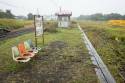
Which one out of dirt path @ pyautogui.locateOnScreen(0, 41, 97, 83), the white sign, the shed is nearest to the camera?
dirt path @ pyautogui.locateOnScreen(0, 41, 97, 83)

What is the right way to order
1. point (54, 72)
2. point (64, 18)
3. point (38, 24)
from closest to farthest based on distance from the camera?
point (54, 72)
point (38, 24)
point (64, 18)

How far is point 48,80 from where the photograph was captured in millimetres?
7496

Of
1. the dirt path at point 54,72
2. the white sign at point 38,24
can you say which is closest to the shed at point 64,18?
the white sign at point 38,24

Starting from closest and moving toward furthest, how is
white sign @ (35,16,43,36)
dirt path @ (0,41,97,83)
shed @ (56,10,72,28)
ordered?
dirt path @ (0,41,97,83), white sign @ (35,16,43,36), shed @ (56,10,72,28)

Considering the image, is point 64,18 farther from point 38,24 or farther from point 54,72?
point 54,72

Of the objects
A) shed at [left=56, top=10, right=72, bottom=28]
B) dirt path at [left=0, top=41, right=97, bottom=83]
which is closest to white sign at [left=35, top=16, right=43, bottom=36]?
dirt path at [left=0, top=41, right=97, bottom=83]

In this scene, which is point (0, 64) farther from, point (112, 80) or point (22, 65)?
point (112, 80)

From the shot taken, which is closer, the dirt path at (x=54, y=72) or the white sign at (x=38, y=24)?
the dirt path at (x=54, y=72)

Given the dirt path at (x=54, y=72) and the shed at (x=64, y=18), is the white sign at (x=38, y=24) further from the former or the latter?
the shed at (x=64, y=18)

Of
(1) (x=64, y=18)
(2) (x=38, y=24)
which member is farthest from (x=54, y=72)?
(1) (x=64, y=18)

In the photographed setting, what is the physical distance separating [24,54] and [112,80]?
442 cm

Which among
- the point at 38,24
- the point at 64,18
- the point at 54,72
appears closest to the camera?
the point at 54,72

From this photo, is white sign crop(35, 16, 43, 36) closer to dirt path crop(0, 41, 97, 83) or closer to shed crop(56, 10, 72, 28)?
dirt path crop(0, 41, 97, 83)

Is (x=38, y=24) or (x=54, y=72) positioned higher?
(x=38, y=24)
